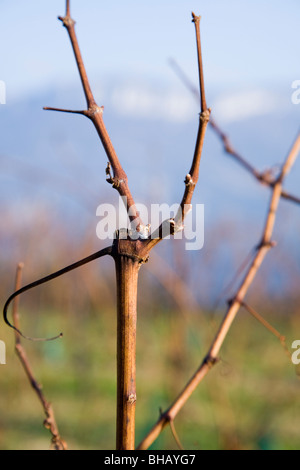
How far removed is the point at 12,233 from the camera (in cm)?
436

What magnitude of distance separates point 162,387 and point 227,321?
132 inches

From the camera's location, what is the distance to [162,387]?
3902mm

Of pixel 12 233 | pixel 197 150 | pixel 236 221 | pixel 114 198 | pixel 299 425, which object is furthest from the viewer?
pixel 12 233

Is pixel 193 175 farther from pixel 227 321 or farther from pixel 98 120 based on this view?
pixel 227 321

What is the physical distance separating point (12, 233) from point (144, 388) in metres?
1.61

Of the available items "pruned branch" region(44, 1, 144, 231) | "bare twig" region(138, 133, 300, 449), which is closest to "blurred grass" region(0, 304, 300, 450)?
"bare twig" region(138, 133, 300, 449)

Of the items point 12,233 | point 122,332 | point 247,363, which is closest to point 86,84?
point 122,332

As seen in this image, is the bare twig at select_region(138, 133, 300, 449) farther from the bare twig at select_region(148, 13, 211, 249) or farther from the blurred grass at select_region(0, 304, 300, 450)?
the blurred grass at select_region(0, 304, 300, 450)

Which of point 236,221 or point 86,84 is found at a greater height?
point 236,221

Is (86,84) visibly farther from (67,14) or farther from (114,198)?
(114,198)

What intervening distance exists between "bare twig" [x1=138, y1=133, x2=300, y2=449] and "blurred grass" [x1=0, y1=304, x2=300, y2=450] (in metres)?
1.32

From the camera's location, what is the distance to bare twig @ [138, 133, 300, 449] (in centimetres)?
67

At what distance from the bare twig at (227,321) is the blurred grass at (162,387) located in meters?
1.32
